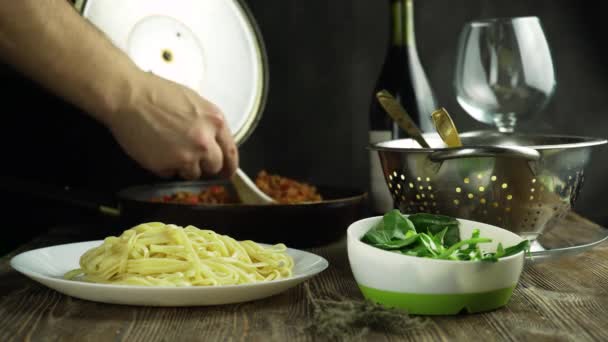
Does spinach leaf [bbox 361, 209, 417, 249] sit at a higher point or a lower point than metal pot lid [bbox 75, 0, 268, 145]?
lower

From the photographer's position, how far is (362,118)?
1938mm

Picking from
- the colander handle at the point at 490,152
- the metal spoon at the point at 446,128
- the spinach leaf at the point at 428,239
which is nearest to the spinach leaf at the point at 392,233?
the spinach leaf at the point at 428,239

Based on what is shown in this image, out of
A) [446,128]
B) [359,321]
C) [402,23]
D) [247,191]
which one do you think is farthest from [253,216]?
[402,23]

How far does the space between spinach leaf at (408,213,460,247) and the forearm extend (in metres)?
0.64

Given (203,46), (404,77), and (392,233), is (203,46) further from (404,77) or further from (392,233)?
(392,233)

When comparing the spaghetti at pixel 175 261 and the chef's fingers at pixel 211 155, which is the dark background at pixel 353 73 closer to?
the chef's fingers at pixel 211 155

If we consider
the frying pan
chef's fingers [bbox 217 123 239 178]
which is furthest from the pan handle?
chef's fingers [bbox 217 123 239 178]

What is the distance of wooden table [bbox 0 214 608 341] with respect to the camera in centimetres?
76

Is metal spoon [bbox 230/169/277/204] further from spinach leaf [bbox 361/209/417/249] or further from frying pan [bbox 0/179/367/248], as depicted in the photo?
spinach leaf [bbox 361/209/417/249]

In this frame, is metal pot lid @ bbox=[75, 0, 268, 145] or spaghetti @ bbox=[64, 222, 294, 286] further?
metal pot lid @ bbox=[75, 0, 268, 145]

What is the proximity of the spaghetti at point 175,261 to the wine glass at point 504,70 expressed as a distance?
0.62 metres

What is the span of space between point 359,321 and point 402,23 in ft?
3.57

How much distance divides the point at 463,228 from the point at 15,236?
1.23 metres

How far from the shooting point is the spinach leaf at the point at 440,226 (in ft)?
3.06
